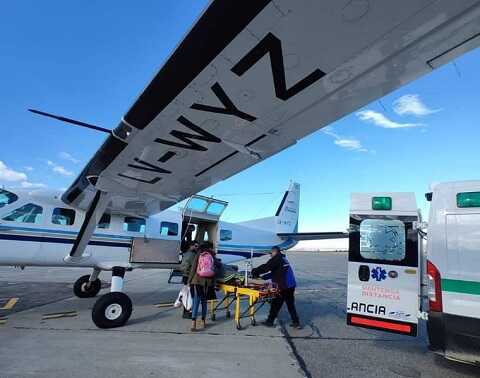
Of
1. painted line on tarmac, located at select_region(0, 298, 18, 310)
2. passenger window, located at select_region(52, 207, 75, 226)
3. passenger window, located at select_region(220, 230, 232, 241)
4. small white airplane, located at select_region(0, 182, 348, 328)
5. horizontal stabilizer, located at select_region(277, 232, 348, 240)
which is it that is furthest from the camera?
horizontal stabilizer, located at select_region(277, 232, 348, 240)

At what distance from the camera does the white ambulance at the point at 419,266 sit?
3.62 meters

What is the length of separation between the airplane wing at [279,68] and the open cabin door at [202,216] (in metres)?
3.81

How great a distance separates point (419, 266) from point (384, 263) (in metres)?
0.43

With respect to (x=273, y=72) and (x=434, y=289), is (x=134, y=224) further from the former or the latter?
(x=434, y=289)

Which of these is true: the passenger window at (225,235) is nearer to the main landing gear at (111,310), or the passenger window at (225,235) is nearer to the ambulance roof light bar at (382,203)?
the main landing gear at (111,310)

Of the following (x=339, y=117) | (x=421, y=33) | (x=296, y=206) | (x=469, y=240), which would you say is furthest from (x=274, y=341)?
(x=296, y=206)

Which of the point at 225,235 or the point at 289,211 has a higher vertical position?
the point at 289,211

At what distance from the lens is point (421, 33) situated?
2355mm

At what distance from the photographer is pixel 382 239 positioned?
15.1ft

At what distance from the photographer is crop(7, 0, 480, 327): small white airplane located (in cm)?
223

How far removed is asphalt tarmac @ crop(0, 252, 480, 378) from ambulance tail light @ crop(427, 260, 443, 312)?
109 cm

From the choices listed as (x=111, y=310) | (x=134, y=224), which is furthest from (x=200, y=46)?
(x=134, y=224)

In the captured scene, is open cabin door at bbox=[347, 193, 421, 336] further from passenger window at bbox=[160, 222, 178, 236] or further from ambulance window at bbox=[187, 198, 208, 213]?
passenger window at bbox=[160, 222, 178, 236]

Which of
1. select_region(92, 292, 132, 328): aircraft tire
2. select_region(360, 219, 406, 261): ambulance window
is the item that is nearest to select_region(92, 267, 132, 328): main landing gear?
select_region(92, 292, 132, 328): aircraft tire
